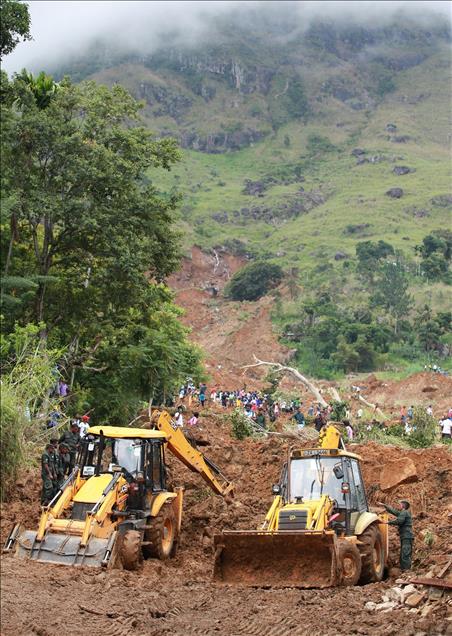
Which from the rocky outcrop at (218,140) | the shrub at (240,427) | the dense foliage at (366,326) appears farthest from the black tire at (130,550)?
the rocky outcrop at (218,140)

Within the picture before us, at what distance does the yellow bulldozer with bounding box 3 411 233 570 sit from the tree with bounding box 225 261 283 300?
Result: 8159 centimetres

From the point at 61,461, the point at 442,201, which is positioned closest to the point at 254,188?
the point at 442,201

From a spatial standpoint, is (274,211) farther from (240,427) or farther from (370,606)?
(370,606)

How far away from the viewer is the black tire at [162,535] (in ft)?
48.5

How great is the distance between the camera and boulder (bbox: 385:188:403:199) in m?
133

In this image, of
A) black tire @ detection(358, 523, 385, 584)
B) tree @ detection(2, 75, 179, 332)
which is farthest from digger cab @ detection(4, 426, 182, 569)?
tree @ detection(2, 75, 179, 332)

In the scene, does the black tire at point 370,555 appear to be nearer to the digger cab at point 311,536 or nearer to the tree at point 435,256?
the digger cab at point 311,536

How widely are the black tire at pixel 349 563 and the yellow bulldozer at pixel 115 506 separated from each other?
3.18m

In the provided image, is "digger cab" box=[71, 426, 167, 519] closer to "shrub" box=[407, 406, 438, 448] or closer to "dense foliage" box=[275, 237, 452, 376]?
"shrub" box=[407, 406, 438, 448]

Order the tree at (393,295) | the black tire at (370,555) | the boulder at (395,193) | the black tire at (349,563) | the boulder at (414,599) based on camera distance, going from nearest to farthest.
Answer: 1. the boulder at (414,599)
2. the black tire at (349,563)
3. the black tire at (370,555)
4. the tree at (393,295)
5. the boulder at (395,193)

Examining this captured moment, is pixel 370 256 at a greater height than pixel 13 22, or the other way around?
pixel 370 256

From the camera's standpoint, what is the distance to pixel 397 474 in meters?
19.9

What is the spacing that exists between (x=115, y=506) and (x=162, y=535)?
1.34 m

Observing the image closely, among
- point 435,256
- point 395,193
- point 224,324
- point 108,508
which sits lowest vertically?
point 108,508
